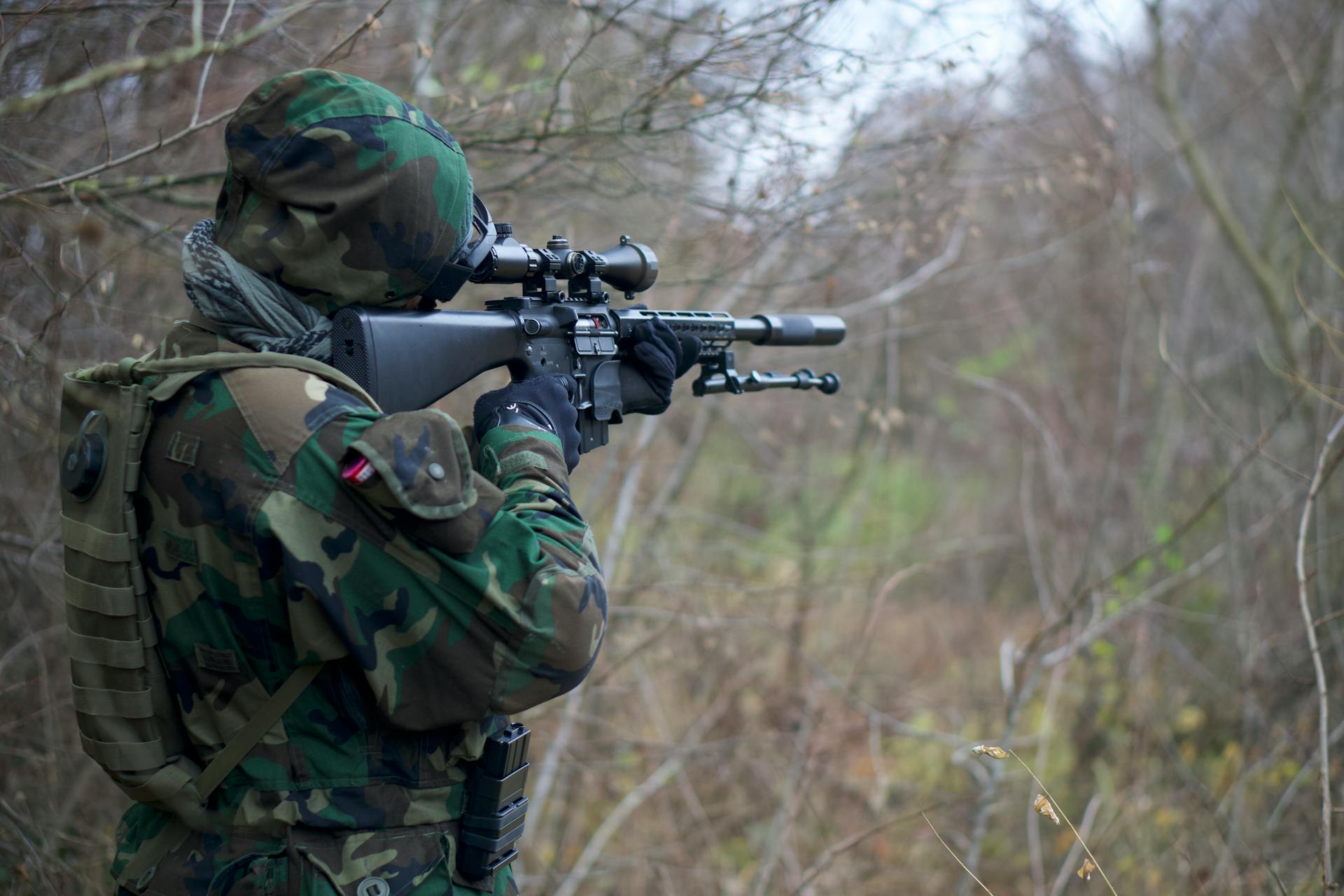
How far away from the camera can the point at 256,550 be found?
153cm

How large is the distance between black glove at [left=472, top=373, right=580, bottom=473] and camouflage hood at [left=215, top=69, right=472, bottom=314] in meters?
0.38

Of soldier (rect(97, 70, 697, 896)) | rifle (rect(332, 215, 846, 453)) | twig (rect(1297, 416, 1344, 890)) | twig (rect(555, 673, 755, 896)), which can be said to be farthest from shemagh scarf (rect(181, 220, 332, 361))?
twig (rect(555, 673, 755, 896))

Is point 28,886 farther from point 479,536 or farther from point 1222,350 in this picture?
point 1222,350

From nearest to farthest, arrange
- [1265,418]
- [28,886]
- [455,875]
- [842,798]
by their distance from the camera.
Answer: [455,875]
[28,886]
[842,798]
[1265,418]

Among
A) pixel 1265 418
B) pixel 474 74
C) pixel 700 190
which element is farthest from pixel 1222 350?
Answer: pixel 474 74

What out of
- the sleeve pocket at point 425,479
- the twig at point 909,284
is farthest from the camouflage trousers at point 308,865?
the twig at point 909,284

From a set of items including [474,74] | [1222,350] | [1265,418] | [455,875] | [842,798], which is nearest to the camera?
[455,875]

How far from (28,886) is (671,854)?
9.90 ft

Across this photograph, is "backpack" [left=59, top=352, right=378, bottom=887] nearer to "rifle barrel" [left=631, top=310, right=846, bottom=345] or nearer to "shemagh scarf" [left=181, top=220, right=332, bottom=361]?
"shemagh scarf" [left=181, top=220, right=332, bottom=361]

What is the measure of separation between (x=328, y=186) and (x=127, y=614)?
0.80 metres

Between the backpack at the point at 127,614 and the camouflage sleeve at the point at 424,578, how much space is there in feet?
0.47

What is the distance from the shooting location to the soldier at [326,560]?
5.02 ft

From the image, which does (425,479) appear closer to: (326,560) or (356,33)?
(326,560)

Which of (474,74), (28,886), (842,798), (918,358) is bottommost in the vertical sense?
(842,798)
